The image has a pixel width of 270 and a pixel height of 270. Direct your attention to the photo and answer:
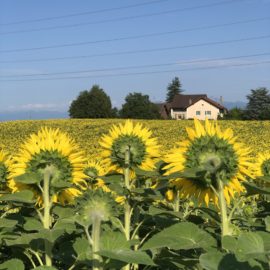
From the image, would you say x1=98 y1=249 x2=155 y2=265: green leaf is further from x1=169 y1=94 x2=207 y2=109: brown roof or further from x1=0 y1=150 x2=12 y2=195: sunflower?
x1=169 y1=94 x2=207 y2=109: brown roof

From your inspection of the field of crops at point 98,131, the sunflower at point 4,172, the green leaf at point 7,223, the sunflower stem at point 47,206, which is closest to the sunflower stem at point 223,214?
the sunflower stem at point 47,206

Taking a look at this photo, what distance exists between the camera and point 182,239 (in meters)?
1.45

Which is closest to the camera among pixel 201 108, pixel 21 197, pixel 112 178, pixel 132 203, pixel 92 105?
pixel 21 197

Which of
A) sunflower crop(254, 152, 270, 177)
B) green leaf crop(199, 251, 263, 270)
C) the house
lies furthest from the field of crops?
the house

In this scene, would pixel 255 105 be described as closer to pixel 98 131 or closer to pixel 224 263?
pixel 98 131

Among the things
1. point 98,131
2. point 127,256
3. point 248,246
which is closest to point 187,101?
point 98,131

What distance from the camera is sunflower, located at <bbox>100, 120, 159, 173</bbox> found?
7.06ft

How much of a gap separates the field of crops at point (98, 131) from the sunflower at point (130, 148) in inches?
563

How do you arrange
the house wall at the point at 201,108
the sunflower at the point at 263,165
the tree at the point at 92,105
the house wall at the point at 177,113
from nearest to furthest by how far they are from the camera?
the sunflower at the point at 263,165
the tree at the point at 92,105
the house wall at the point at 177,113
the house wall at the point at 201,108

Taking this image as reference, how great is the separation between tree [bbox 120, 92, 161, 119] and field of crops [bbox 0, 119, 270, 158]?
3679 centimetres

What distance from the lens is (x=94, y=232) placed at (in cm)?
108

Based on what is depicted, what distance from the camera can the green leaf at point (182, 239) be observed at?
139cm

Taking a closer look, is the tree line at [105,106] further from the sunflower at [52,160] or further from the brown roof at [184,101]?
the sunflower at [52,160]

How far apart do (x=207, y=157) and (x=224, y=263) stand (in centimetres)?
47
